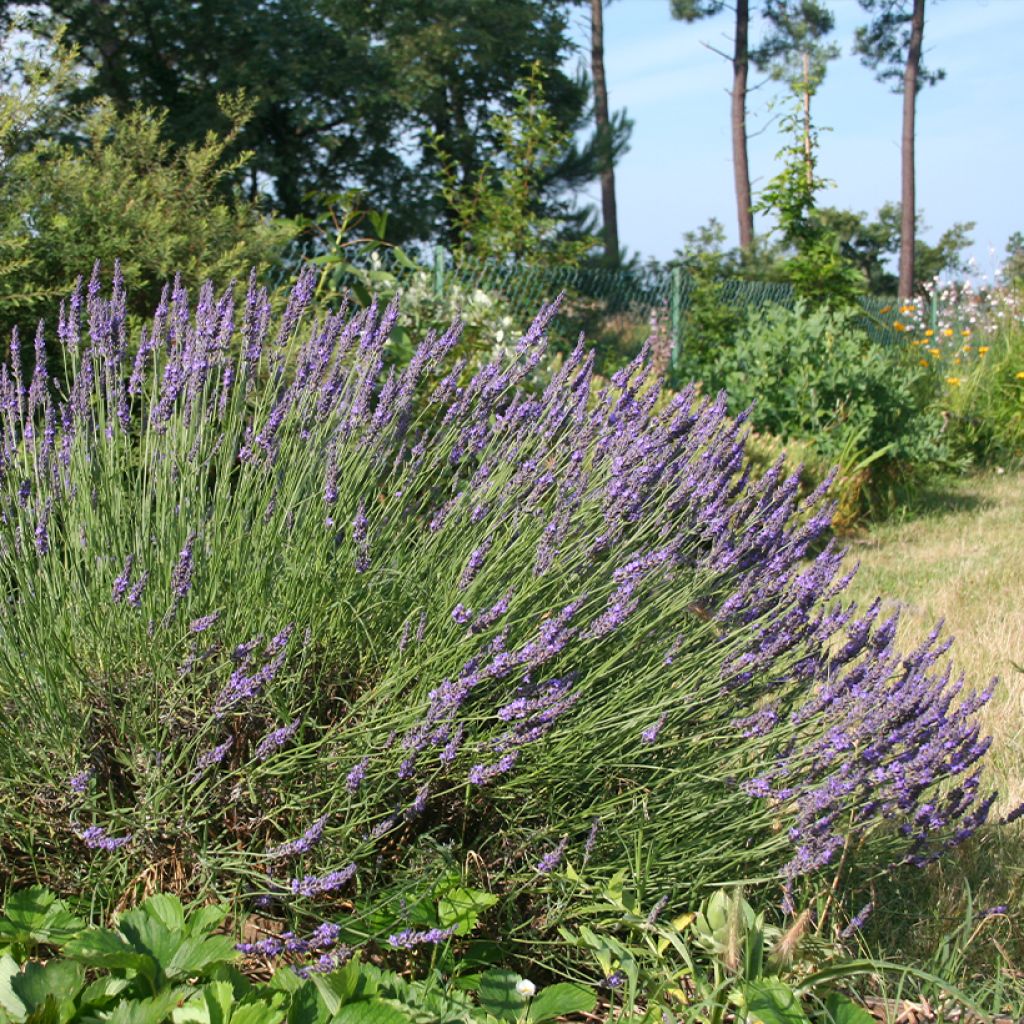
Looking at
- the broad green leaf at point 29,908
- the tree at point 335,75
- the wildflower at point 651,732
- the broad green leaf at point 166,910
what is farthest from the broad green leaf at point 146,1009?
the tree at point 335,75

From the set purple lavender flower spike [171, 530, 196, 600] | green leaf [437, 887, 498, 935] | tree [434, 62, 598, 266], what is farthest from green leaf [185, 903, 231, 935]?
tree [434, 62, 598, 266]

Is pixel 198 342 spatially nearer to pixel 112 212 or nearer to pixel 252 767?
pixel 252 767

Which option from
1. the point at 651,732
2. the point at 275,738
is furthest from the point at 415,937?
the point at 651,732

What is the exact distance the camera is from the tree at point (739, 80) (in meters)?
23.4

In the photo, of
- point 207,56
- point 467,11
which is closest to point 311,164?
point 207,56

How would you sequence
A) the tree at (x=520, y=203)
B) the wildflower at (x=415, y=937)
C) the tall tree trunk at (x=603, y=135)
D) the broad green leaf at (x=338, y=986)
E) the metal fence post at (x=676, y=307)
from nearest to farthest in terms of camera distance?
the broad green leaf at (x=338, y=986) < the wildflower at (x=415, y=937) < the tree at (x=520, y=203) < the metal fence post at (x=676, y=307) < the tall tree trunk at (x=603, y=135)

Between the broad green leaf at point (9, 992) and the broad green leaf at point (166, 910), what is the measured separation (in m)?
0.19

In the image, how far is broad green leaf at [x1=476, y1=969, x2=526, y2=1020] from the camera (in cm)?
165

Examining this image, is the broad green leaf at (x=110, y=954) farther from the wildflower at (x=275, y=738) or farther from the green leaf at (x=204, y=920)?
the wildflower at (x=275, y=738)

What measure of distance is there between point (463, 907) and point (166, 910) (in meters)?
0.46

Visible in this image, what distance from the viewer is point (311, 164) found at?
20562 millimetres

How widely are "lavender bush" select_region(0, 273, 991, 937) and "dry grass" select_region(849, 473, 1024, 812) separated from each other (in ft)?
3.69

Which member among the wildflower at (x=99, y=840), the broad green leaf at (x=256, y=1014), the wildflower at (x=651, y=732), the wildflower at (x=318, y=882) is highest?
the wildflower at (x=651, y=732)

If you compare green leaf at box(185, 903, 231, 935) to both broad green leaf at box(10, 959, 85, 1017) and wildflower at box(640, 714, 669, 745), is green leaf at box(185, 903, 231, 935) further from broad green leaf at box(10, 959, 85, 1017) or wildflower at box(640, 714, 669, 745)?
wildflower at box(640, 714, 669, 745)
